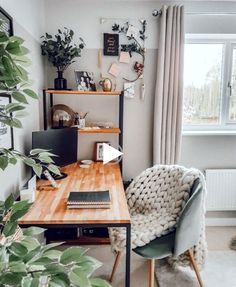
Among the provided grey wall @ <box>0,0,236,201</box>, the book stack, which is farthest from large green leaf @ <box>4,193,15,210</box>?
grey wall @ <box>0,0,236,201</box>

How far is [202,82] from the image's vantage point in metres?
3.04

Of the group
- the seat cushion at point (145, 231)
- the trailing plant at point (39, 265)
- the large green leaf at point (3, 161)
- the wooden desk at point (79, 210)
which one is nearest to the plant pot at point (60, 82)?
the wooden desk at point (79, 210)

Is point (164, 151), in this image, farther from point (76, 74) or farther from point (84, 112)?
point (76, 74)

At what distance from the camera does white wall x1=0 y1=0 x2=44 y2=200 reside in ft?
5.68

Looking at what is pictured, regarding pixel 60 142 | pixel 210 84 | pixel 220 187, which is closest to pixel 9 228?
pixel 60 142

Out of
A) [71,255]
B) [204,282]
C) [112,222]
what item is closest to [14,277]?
[71,255]

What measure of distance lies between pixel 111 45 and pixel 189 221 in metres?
1.83

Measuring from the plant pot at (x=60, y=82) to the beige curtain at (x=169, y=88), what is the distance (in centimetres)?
90

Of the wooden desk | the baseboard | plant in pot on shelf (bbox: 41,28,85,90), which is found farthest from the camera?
the baseboard

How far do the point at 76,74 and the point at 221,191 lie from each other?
192 centimetres

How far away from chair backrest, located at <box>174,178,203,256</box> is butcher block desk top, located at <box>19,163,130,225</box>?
377mm

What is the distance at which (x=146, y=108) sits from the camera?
9.52 ft

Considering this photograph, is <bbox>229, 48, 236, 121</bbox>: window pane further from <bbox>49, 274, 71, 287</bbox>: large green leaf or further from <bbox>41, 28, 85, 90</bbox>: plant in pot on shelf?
<bbox>49, 274, 71, 287</bbox>: large green leaf

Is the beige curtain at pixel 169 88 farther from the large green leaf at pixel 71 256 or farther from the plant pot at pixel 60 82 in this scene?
the large green leaf at pixel 71 256
